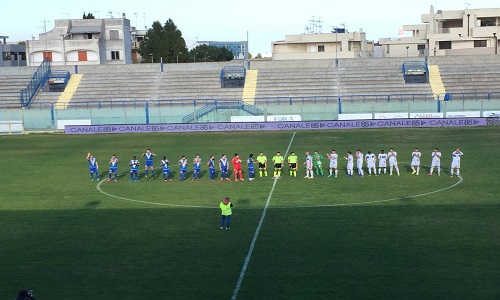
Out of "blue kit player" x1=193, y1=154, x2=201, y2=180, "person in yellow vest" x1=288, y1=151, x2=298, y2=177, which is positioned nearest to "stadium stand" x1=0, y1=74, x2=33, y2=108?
"blue kit player" x1=193, y1=154, x2=201, y2=180

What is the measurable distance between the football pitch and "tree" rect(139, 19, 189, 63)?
82797 mm

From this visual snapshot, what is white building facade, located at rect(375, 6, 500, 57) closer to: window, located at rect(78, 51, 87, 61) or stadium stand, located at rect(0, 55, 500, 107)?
stadium stand, located at rect(0, 55, 500, 107)

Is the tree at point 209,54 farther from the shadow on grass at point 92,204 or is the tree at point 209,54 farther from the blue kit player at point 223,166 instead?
the shadow on grass at point 92,204

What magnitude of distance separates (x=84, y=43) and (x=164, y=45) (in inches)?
810

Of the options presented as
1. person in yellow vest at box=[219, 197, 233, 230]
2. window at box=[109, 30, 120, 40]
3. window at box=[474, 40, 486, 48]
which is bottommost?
person in yellow vest at box=[219, 197, 233, 230]

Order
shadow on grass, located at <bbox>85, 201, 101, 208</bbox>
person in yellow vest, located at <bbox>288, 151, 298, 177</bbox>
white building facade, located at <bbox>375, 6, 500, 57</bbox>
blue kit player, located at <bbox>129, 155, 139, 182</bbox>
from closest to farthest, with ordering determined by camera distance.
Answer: shadow on grass, located at <bbox>85, 201, 101, 208</bbox>, blue kit player, located at <bbox>129, 155, 139, 182</bbox>, person in yellow vest, located at <bbox>288, 151, 298, 177</bbox>, white building facade, located at <bbox>375, 6, 500, 57</bbox>

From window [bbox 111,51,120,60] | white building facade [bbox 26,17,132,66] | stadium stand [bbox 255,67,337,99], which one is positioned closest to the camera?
stadium stand [bbox 255,67,337,99]

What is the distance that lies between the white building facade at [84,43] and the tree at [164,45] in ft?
25.5

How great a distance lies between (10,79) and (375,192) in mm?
58891

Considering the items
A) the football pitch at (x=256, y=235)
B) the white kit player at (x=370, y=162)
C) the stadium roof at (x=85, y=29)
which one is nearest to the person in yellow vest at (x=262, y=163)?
the football pitch at (x=256, y=235)

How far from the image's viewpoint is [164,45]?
121562mm

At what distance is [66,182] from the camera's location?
35.9 m

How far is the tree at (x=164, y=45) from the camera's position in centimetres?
12169

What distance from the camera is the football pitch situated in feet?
59.5
